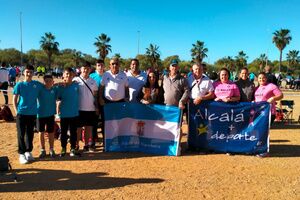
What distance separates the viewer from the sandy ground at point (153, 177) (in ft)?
16.8

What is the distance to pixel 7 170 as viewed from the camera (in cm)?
606

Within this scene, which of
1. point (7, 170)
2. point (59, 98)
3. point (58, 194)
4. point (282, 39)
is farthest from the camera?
point (282, 39)

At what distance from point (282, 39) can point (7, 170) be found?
6627cm

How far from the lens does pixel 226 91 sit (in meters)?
7.74

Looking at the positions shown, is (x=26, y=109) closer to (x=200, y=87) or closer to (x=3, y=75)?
(x=200, y=87)

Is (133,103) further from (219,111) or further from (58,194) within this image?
(58,194)

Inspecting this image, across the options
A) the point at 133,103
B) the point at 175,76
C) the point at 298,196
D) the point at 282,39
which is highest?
the point at 282,39

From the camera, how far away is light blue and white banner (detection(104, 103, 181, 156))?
761cm

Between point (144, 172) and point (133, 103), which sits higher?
point (133, 103)

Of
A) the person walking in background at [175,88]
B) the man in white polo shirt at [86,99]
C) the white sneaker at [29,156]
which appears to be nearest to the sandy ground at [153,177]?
the white sneaker at [29,156]

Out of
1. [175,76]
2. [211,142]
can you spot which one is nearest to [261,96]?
[211,142]

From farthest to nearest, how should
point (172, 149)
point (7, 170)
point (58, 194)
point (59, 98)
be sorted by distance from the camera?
point (172, 149) → point (59, 98) → point (7, 170) → point (58, 194)

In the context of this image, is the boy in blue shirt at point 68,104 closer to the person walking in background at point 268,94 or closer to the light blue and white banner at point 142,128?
the light blue and white banner at point 142,128

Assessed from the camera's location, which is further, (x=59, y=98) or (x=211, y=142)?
(x=211, y=142)
